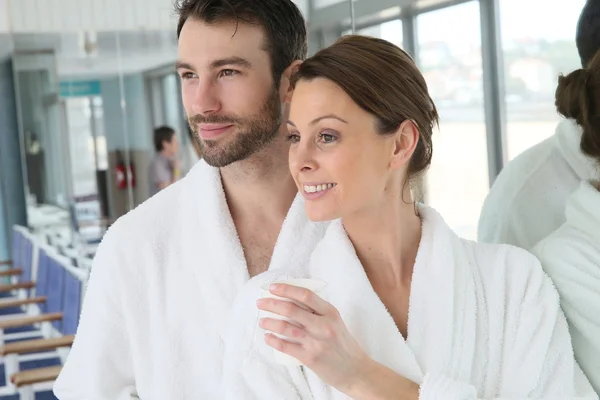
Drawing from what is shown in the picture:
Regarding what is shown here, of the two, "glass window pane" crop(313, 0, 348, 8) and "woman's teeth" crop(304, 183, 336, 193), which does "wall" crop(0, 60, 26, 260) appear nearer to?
"glass window pane" crop(313, 0, 348, 8)

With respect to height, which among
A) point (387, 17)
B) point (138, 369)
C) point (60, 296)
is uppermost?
point (387, 17)

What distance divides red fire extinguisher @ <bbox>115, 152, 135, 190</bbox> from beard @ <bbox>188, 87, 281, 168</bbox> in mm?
4230

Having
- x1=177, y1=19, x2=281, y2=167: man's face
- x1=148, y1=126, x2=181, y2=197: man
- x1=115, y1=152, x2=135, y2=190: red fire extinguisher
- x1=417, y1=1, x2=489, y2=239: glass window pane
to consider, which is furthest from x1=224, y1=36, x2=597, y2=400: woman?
x1=115, y1=152, x2=135, y2=190: red fire extinguisher

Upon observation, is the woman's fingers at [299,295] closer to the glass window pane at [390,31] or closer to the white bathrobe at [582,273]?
the white bathrobe at [582,273]

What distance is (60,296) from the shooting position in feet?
14.7

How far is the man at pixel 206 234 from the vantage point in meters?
1.44

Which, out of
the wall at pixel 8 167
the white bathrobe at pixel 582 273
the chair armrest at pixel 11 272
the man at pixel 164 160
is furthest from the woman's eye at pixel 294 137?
the wall at pixel 8 167

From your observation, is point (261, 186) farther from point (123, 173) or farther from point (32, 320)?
point (123, 173)

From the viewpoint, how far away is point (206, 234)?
1.54m

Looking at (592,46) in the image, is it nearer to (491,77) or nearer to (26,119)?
(491,77)

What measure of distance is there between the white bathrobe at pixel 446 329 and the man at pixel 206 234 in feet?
0.38

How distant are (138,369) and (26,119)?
6.89 meters

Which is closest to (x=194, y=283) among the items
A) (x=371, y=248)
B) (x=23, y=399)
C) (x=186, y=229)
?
(x=186, y=229)

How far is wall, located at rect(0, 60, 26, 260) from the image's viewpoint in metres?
8.30
